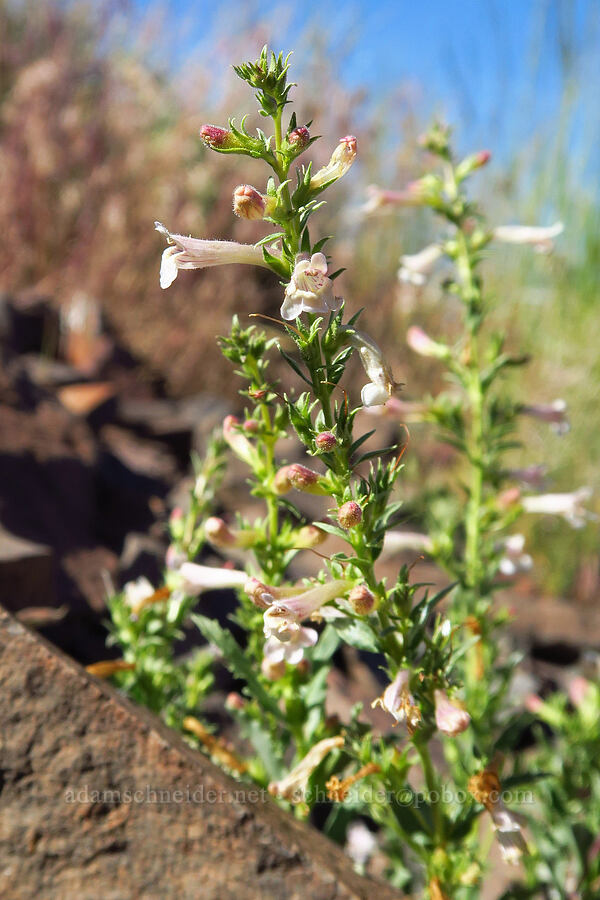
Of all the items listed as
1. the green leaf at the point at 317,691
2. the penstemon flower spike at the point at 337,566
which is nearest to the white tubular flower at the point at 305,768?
the penstemon flower spike at the point at 337,566

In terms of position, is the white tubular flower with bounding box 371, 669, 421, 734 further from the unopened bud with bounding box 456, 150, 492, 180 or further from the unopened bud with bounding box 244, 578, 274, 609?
the unopened bud with bounding box 456, 150, 492, 180

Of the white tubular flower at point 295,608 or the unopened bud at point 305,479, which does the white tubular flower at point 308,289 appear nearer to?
the unopened bud at point 305,479

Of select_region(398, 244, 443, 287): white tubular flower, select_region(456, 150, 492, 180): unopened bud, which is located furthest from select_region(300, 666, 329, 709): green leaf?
select_region(456, 150, 492, 180): unopened bud

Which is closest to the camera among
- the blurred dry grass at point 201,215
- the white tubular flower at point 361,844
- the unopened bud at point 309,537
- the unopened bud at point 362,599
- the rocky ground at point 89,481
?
the unopened bud at point 362,599

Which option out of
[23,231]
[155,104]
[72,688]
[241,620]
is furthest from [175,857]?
[155,104]

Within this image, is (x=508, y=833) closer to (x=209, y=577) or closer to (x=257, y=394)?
(x=209, y=577)

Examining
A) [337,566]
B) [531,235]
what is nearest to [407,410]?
[531,235]

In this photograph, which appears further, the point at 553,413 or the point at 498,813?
the point at 553,413
